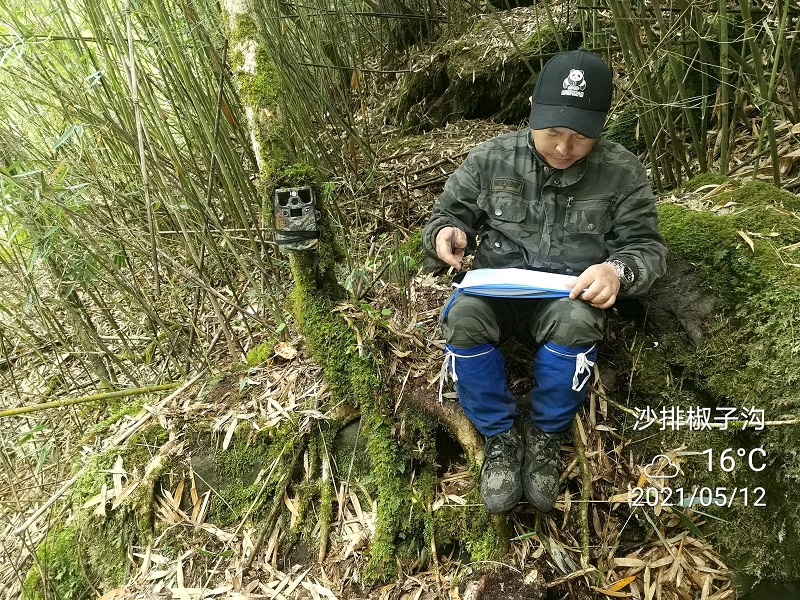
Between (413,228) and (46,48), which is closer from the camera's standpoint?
(46,48)

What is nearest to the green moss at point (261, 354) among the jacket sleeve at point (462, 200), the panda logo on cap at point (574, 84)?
the jacket sleeve at point (462, 200)

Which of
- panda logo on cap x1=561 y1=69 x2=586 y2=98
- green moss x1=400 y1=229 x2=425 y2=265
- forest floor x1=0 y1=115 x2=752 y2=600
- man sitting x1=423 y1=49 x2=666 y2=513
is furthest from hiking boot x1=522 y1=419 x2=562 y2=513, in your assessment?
panda logo on cap x1=561 y1=69 x2=586 y2=98

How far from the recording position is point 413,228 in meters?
2.92

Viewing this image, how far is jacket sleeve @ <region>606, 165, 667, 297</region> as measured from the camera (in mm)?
1628

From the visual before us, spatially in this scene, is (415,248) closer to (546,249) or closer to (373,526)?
(546,249)

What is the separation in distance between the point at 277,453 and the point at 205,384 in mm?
554

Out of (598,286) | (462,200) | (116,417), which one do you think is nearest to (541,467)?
(598,286)

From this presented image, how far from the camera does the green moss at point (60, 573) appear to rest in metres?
2.19

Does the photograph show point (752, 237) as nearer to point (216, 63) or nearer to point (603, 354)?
point (603, 354)

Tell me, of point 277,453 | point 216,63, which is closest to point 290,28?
point 216,63

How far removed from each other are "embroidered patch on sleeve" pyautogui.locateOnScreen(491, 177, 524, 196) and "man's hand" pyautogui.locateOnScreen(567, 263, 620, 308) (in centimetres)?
43

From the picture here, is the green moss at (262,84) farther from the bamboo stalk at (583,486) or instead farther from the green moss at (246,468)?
the bamboo stalk at (583,486)

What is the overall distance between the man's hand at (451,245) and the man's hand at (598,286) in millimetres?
425

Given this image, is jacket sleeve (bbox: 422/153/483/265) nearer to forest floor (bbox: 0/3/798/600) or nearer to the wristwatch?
forest floor (bbox: 0/3/798/600)
